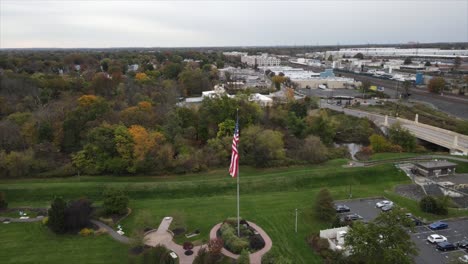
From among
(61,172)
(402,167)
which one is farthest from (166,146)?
(402,167)

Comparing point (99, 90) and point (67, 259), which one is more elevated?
point (99, 90)

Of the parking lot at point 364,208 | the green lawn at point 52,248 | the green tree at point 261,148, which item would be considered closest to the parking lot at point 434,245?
the parking lot at point 364,208

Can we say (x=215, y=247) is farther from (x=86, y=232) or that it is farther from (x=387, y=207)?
(x=387, y=207)

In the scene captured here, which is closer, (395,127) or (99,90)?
(395,127)

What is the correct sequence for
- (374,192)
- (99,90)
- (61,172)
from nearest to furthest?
1. (374,192)
2. (61,172)
3. (99,90)

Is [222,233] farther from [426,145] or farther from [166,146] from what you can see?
[426,145]

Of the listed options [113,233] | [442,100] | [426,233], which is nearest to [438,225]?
[426,233]

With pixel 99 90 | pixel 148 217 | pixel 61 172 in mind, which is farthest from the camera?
pixel 99 90

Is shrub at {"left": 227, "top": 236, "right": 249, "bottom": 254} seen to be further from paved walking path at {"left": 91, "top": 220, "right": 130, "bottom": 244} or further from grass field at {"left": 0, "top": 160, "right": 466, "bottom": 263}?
paved walking path at {"left": 91, "top": 220, "right": 130, "bottom": 244}
